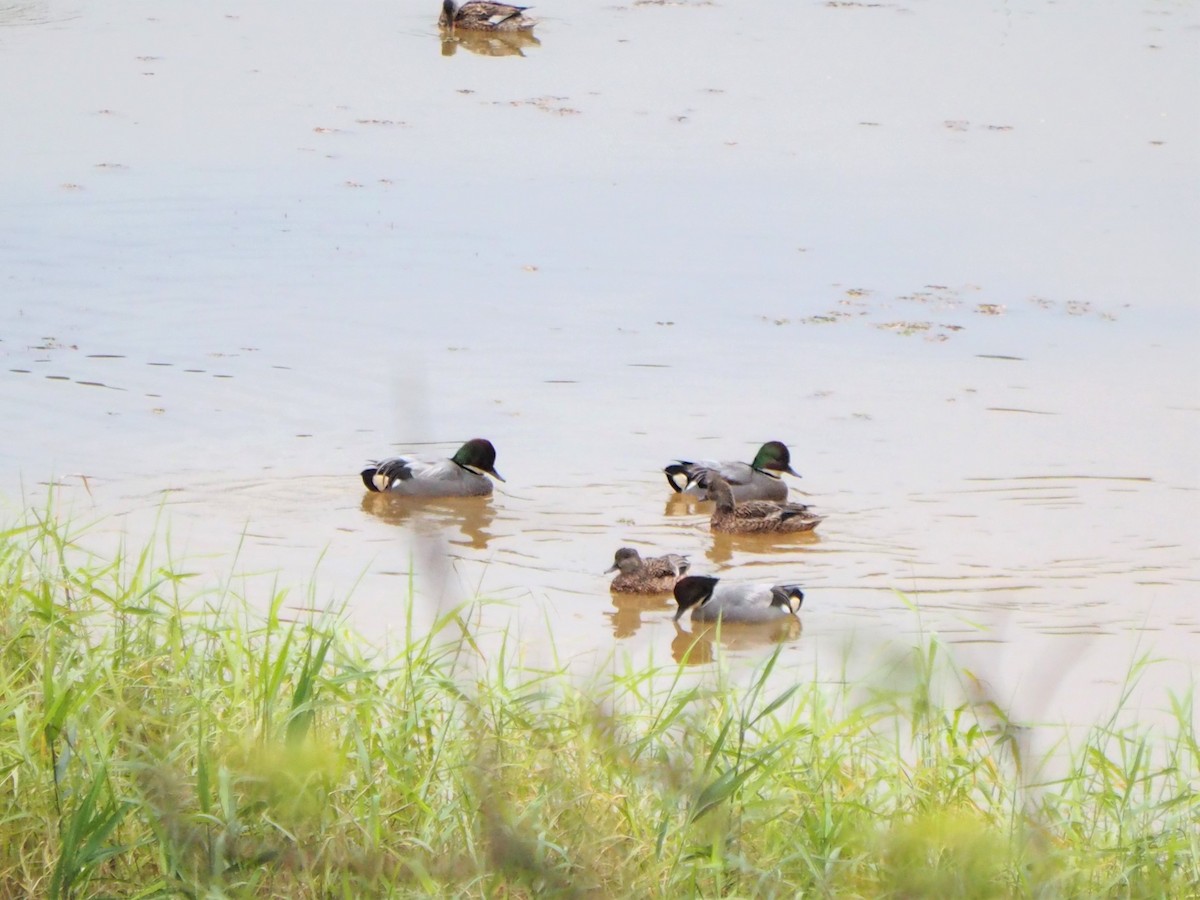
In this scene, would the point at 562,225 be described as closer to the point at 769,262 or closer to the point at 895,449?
the point at 769,262

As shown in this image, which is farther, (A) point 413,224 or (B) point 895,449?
(A) point 413,224

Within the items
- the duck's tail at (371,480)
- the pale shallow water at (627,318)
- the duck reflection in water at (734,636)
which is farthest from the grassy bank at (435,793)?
the duck's tail at (371,480)

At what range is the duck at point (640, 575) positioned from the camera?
7.45 m

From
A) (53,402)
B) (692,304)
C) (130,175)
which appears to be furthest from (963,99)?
(53,402)

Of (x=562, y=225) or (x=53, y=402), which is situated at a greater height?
(x=562, y=225)

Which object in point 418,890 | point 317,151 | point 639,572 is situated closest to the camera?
point 418,890

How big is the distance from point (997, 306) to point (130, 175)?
6665 millimetres

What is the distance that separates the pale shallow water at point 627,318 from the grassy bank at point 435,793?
40 cm

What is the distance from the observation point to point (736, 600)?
7246mm

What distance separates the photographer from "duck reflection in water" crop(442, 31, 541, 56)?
19047 mm

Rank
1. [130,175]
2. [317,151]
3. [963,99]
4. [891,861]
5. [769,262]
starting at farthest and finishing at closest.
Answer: [963,99]
[317,151]
[130,175]
[769,262]
[891,861]

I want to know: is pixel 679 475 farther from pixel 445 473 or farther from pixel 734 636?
pixel 734 636

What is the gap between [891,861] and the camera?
11.0 feet

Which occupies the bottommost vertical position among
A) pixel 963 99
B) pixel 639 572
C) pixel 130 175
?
pixel 639 572
